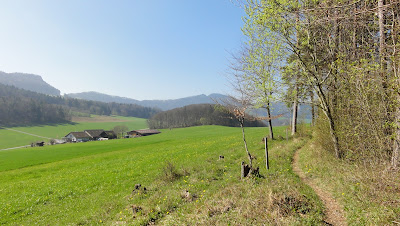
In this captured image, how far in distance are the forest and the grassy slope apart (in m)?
0.80

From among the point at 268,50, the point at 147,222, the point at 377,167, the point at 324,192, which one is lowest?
the point at 147,222

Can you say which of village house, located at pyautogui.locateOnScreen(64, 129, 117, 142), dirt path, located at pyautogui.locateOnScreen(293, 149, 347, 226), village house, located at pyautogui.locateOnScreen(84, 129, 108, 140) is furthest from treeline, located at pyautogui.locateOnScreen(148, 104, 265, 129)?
dirt path, located at pyautogui.locateOnScreen(293, 149, 347, 226)

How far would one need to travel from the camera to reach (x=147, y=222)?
297 inches

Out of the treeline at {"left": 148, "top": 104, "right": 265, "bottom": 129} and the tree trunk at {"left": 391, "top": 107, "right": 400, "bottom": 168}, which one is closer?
the tree trunk at {"left": 391, "top": 107, "right": 400, "bottom": 168}

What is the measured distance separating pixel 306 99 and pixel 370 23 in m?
4.91

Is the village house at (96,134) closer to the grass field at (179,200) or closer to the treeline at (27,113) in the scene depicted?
the treeline at (27,113)

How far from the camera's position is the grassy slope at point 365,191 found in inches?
215

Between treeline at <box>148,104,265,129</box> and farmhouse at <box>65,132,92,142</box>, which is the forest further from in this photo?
farmhouse at <box>65,132,92,142</box>

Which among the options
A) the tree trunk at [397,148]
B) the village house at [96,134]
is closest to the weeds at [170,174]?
the tree trunk at [397,148]

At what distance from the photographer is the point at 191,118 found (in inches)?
5231

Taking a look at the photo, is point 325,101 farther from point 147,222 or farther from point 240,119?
point 147,222

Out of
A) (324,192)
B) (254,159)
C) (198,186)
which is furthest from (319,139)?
(198,186)

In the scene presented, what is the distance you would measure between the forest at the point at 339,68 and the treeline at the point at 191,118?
10603 cm

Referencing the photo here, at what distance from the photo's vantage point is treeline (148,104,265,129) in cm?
12262
